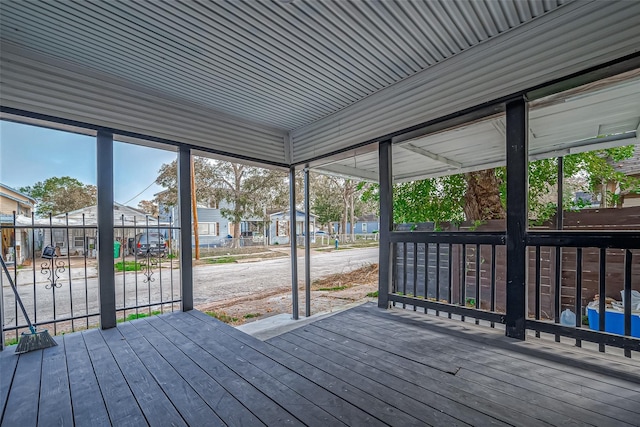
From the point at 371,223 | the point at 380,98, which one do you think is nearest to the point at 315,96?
the point at 380,98

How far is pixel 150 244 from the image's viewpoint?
13.1 feet

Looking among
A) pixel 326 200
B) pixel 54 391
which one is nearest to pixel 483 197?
pixel 54 391

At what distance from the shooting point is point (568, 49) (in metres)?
1.98

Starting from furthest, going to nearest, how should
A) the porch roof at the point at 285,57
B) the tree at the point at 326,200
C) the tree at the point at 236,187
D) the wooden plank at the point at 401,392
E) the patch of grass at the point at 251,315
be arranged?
1. the tree at the point at 326,200
2. the tree at the point at 236,187
3. the patch of grass at the point at 251,315
4. the porch roof at the point at 285,57
5. the wooden plank at the point at 401,392

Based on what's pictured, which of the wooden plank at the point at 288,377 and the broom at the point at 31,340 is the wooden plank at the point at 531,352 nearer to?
the wooden plank at the point at 288,377

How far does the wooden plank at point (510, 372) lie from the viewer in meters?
1.45

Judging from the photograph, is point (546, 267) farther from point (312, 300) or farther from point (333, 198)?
point (333, 198)

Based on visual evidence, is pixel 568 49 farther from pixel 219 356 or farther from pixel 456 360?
pixel 219 356

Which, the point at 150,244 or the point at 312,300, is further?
the point at 312,300

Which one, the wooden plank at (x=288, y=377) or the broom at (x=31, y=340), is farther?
the broom at (x=31, y=340)

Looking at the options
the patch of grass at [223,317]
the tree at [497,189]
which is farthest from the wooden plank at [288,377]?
the tree at [497,189]

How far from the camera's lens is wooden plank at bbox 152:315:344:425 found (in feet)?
4.97

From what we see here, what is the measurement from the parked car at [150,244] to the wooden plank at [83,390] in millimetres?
1500

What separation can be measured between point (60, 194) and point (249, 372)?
3393 millimetres
